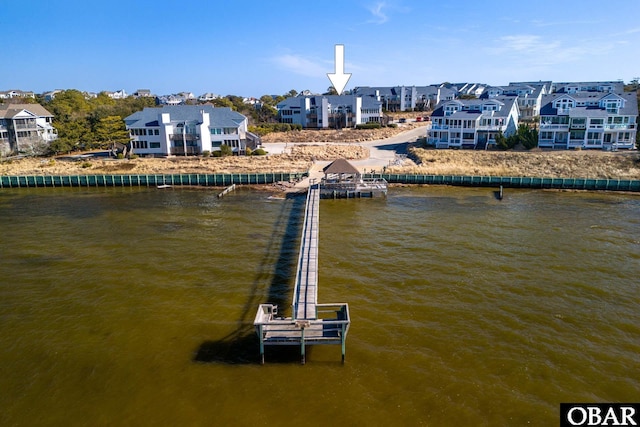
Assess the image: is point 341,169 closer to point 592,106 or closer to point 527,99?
point 592,106

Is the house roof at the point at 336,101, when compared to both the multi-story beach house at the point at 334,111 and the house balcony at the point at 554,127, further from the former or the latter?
the house balcony at the point at 554,127

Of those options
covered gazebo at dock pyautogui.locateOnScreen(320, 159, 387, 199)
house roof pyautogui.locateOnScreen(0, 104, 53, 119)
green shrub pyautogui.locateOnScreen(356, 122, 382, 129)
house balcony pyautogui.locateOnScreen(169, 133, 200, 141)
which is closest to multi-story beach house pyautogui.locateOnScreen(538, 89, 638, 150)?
covered gazebo at dock pyautogui.locateOnScreen(320, 159, 387, 199)

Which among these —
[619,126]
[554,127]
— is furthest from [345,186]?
[619,126]

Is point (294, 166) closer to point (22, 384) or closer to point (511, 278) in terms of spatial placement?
point (511, 278)

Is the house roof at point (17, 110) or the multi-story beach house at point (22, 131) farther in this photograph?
the multi-story beach house at point (22, 131)

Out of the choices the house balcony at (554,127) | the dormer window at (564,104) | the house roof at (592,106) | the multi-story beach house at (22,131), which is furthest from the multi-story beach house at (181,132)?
the dormer window at (564,104)

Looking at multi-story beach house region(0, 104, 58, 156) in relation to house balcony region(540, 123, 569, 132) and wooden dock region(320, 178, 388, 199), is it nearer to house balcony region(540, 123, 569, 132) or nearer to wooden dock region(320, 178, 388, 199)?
wooden dock region(320, 178, 388, 199)

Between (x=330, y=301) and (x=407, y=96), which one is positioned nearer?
(x=330, y=301)
